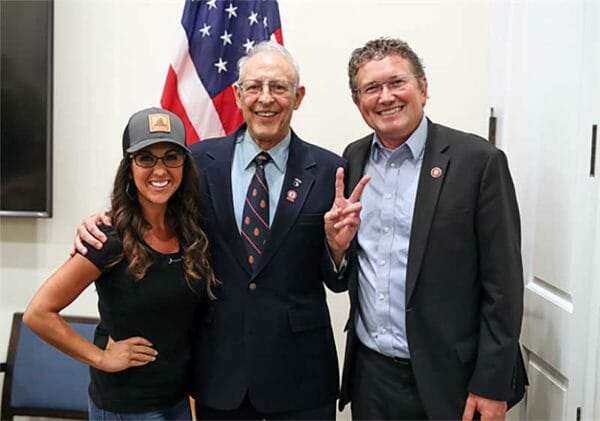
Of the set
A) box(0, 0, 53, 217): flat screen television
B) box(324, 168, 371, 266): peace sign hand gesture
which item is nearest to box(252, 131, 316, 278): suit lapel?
box(324, 168, 371, 266): peace sign hand gesture

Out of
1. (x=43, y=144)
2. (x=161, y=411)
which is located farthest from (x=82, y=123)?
(x=161, y=411)

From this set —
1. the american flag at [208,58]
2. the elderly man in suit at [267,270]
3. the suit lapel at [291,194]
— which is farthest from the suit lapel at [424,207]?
the american flag at [208,58]

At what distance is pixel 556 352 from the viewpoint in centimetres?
172

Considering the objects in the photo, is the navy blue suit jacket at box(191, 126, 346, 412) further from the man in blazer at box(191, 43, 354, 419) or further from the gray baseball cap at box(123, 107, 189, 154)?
the gray baseball cap at box(123, 107, 189, 154)

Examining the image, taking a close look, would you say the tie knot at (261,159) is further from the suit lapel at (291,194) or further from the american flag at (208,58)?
the american flag at (208,58)

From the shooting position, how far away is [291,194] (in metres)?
1.66

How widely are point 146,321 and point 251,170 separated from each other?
0.50 metres

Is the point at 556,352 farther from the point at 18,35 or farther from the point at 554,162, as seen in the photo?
the point at 18,35

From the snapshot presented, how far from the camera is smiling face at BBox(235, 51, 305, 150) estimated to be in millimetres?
1656

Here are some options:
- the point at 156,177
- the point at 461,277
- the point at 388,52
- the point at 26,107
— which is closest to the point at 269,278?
the point at 156,177

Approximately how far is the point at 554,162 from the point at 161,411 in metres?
1.31

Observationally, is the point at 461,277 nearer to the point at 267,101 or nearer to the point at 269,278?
the point at 269,278

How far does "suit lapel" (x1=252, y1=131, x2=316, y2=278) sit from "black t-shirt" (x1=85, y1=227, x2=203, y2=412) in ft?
0.73

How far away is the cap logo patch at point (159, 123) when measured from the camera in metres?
1.50
